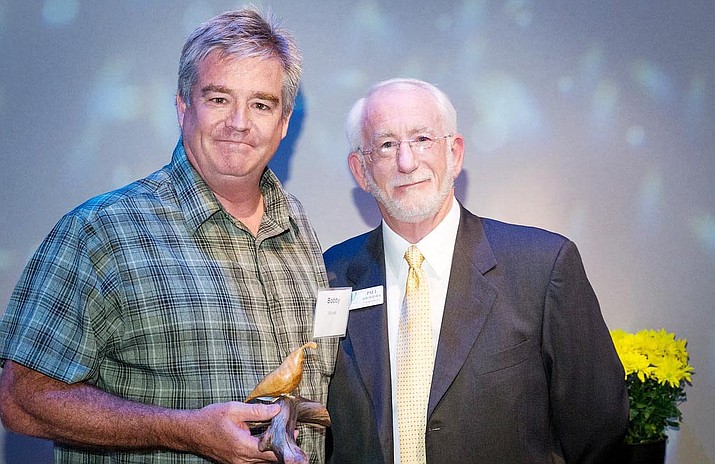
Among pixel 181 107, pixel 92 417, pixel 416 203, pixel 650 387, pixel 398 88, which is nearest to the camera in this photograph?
pixel 92 417

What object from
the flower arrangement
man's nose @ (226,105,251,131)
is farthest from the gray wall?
man's nose @ (226,105,251,131)

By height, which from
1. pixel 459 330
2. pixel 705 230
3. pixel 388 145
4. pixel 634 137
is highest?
pixel 634 137

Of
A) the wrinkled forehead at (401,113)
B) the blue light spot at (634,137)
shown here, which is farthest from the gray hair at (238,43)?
the blue light spot at (634,137)

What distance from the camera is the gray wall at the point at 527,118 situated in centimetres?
305

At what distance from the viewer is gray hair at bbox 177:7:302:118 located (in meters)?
2.24

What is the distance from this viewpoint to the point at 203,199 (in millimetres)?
2246

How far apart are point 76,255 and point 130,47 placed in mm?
1287

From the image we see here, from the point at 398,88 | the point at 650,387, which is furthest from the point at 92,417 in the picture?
the point at 650,387

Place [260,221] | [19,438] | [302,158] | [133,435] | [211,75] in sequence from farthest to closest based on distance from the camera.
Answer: [302,158]
[19,438]
[260,221]
[211,75]
[133,435]

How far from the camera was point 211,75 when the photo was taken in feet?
7.36

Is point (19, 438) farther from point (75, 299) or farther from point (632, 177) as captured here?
point (632, 177)

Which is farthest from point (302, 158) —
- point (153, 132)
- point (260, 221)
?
point (260, 221)

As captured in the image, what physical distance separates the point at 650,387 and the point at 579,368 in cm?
86

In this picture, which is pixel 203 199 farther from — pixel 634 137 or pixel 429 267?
pixel 634 137
